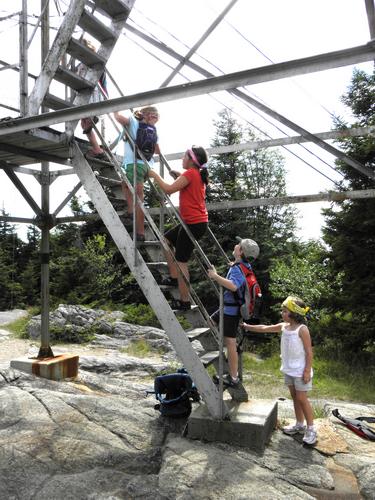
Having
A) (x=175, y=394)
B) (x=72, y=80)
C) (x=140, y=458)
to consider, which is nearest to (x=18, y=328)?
(x=175, y=394)

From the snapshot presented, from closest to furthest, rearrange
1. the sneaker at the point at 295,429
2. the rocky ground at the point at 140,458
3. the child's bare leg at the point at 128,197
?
the rocky ground at the point at 140,458, the sneaker at the point at 295,429, the child's bare leg at the point at 128,197

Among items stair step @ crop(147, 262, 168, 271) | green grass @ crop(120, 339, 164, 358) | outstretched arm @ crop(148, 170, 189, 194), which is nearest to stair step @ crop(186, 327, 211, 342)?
stair step @ crop(147, 262, 168, 271)

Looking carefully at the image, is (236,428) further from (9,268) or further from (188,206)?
(9,268)

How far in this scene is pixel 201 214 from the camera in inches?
203

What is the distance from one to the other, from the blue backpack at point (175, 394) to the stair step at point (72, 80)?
3.59 meters

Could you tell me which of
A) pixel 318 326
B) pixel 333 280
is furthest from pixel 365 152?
pixel 318 326

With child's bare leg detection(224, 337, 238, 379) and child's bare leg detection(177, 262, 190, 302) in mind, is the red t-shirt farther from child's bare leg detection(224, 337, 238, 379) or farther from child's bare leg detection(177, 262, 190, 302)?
child's bare leg detection(224, 337, 238, 379)

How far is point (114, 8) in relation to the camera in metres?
5.30

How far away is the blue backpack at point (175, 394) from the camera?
5578 millimetres

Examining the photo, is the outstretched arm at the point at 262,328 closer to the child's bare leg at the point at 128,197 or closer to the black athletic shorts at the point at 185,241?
the black athletic shorts at the point at 185,241

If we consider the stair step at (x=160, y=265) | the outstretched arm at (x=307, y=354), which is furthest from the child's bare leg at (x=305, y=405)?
the stair step at (x=160, y=265)

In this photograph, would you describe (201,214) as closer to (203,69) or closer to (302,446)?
(203,69)

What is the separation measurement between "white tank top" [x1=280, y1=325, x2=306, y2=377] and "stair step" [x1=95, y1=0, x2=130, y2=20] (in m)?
4.07

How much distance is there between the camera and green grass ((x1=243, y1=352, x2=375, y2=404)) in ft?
31.0
